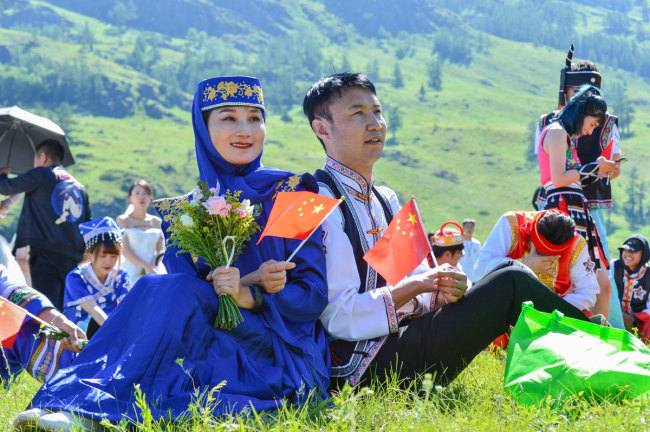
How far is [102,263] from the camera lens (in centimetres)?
649

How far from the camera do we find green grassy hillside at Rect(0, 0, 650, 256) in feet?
327

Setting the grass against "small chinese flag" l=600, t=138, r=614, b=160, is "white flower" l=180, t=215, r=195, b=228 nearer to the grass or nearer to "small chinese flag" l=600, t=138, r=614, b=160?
the grass

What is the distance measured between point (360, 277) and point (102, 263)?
9.94 feet

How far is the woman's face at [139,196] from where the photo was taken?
30.3ft

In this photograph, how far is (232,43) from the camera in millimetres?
166875

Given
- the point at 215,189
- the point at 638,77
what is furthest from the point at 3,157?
the point at 638,77

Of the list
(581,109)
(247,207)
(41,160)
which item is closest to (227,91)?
(247,207)

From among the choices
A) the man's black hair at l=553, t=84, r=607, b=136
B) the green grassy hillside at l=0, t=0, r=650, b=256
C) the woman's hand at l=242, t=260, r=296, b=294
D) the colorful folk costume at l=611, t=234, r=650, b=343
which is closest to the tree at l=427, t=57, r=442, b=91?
the green grassy hillside at l=0, t=0, r=650, b=256

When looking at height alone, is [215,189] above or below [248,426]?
above

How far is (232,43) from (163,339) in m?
168

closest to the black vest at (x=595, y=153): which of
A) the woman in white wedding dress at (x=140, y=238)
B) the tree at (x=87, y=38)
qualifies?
the woman in white wedding dress at (x=140, y=238)

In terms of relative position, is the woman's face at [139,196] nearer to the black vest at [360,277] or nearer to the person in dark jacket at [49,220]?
the person in dark jacket at [49,220]

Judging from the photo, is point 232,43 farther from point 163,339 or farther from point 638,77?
point 163,339

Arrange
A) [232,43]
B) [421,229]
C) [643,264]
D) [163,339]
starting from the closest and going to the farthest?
[163,339]
[421,229]
[643,264]
[232,43]
